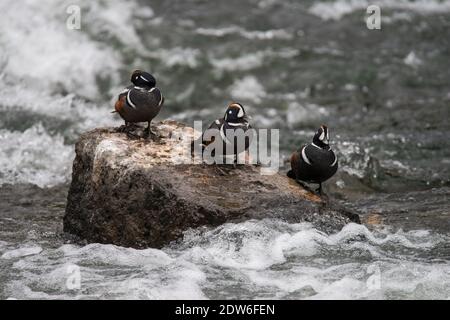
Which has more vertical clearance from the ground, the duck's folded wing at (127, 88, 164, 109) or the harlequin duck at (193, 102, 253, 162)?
the duck's folded wing at (127, 88, 164, 109)

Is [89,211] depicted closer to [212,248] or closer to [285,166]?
[212,248]

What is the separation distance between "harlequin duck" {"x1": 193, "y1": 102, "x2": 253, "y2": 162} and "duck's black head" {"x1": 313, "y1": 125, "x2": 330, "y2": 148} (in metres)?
0.67

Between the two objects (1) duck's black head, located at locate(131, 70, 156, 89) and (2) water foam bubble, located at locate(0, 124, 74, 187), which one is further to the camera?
(2) water foam bubble, located at locate(0, 124, 74, 187)

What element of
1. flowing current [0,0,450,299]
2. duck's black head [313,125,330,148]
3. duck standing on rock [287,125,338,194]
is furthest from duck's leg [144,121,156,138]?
duck's black head [313,125,330,148]

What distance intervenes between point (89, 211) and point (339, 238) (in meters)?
2.12

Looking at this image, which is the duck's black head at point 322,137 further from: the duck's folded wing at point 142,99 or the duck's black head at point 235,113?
the duck's folded wing at point 142,99

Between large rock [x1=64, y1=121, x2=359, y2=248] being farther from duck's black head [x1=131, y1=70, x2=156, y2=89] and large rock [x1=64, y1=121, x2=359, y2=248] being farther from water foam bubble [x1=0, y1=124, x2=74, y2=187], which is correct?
water foam bubble [x1=0, y1=124, x2=74, y2=187]

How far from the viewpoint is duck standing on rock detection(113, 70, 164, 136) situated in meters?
7.51

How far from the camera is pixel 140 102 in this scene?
7500 millimetres

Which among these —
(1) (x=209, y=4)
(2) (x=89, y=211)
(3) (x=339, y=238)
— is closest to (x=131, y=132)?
(2) (x=89, y=211)

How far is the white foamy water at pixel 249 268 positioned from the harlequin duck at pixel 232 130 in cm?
78

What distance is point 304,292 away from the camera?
593cm

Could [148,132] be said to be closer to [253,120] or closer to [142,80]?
[142,80]
